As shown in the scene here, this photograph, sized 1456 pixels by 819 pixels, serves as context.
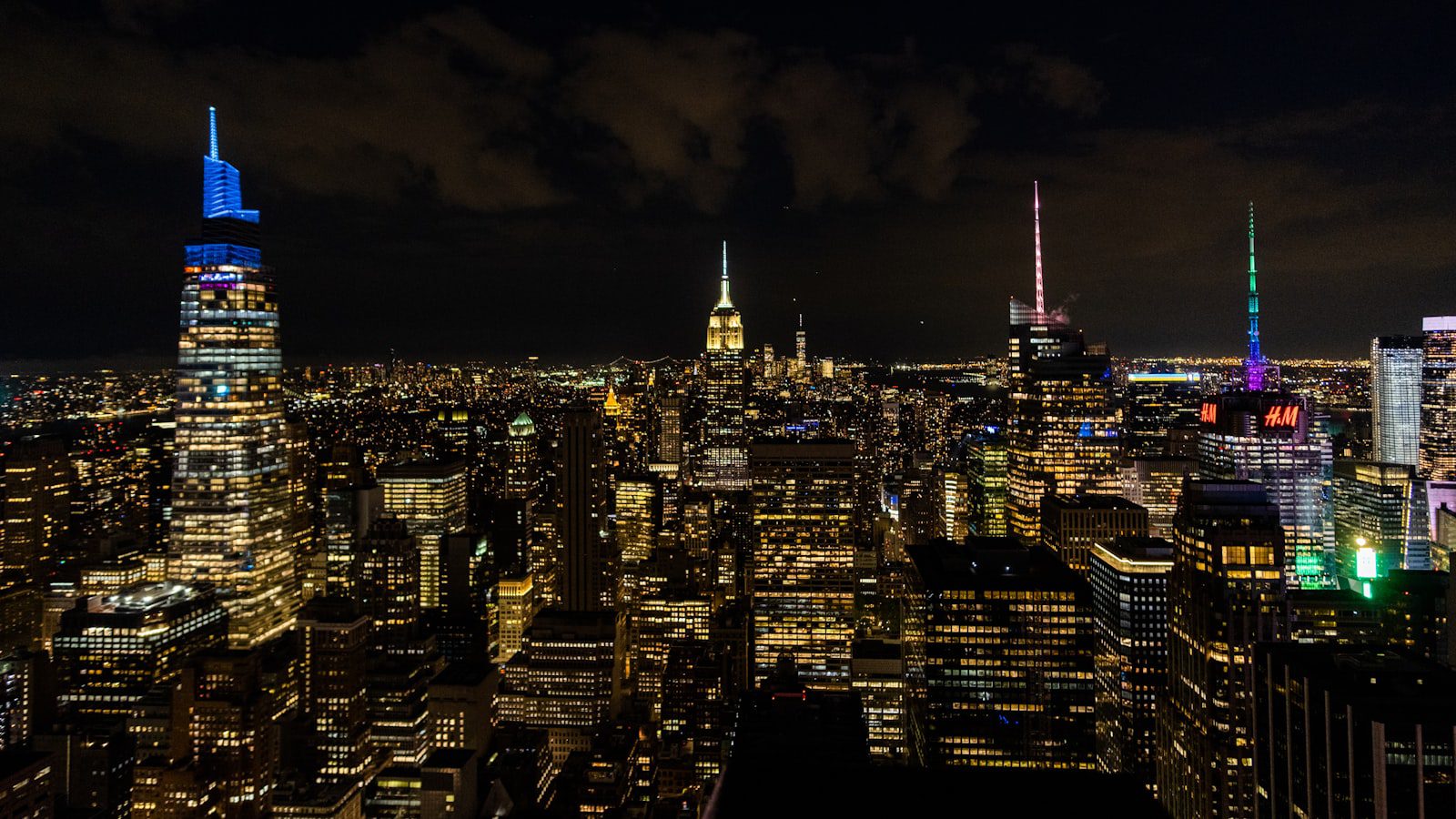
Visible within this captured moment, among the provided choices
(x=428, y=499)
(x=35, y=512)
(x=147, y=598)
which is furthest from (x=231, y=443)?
(x=428, y=499)

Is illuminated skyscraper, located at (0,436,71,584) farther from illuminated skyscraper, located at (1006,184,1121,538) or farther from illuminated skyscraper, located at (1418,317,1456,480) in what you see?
illuminated skyscraper, located at (1418,317,1456,480)

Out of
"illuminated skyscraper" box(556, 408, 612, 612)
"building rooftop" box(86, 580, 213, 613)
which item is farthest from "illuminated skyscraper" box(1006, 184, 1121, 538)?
"building rooftop" box(86, 580, 213, 613)

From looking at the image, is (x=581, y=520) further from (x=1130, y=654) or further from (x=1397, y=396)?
(x=1397, y=396)

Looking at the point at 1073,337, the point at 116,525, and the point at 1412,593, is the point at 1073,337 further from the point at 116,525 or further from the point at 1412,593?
the point at 116,525

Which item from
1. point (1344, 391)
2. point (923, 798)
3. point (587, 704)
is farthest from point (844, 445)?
point (923, 798)

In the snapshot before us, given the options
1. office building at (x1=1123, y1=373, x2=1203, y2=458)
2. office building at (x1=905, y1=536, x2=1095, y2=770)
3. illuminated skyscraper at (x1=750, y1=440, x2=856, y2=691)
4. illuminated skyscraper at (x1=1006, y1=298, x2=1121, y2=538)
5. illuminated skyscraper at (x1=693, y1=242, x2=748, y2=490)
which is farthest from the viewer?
illuminated skyscraper at (x1=693, y1=242, x2=748, y2=490)

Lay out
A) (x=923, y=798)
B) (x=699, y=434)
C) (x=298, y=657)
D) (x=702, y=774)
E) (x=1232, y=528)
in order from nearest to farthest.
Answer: (x=923, y=798) < (x=1232, y=528) < (x=702, y=774) < (x=298, y=657) < (x=699, y=434)

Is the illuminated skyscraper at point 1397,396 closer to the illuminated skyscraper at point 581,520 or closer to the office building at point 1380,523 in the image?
the office building at point 1380,523
